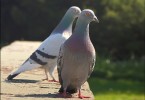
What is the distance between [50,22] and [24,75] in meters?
12.9

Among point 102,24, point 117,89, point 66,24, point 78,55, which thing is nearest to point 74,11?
point 66,24

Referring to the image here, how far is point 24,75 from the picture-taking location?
608cm

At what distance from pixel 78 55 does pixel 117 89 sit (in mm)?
7474

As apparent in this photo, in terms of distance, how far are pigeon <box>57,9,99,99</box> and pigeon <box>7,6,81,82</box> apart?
804mm

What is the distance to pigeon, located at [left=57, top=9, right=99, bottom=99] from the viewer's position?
15.0 feet

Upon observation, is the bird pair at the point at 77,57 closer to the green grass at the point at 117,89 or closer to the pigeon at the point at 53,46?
the pigeon at the point at 53,46

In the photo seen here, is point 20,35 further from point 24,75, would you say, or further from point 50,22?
point 24,75

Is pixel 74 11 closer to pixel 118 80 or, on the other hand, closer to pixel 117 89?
pixel 117 89

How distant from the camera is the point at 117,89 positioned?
1193 cm

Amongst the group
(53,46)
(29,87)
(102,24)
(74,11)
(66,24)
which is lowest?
(29,87)

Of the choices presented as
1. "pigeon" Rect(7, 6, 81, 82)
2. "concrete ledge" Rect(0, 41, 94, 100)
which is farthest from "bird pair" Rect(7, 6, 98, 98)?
"pigeon" Rect(7, 6, 81, 82)

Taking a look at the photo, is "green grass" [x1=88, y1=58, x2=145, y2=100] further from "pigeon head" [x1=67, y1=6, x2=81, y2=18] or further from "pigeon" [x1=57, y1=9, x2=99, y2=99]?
"pigeon" [x1=57, y1=9, x2=99, y2=99]

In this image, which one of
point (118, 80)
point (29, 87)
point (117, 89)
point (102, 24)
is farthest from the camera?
point (102, 24)

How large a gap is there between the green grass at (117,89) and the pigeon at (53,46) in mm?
4921
